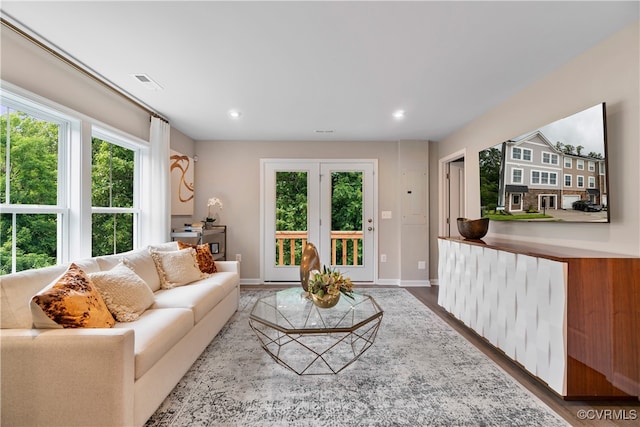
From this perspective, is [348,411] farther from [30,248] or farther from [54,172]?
[54,172]

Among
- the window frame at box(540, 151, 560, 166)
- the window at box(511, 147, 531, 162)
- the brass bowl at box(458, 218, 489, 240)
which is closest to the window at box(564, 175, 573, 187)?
the window frame at box(540, 151, 560, 166)

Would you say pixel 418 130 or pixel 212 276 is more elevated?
pixel 418 130

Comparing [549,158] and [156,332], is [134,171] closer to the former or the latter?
[156,332]

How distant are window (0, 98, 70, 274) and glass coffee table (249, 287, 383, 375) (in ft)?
5.69

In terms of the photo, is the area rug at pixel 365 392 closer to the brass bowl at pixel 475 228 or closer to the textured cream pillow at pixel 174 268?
the textured cream pillow at pixel 174 268

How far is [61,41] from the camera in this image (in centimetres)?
216

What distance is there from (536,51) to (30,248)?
4056 millimetres

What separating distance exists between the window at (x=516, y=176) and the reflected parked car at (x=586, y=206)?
1.98ft

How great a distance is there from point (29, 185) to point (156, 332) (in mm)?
1582

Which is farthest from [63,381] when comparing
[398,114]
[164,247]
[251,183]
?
[251,183]

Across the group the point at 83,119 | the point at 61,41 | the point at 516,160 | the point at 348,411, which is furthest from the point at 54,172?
the point at 516,160

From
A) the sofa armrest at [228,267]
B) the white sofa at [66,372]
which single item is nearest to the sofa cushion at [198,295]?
the sofa armrest at [228,267]

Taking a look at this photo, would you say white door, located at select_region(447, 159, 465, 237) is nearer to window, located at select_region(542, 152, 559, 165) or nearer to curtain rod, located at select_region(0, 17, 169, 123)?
window, located at select_region(542, 152, 559, 165)

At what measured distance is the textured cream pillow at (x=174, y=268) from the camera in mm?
2908
